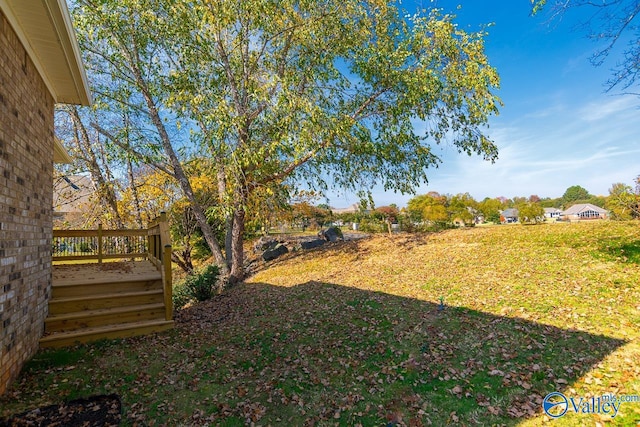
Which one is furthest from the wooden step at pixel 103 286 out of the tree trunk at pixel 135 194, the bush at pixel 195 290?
the tree trunk at pixel 135 194

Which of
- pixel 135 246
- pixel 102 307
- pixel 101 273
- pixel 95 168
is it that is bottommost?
pixel 102 307

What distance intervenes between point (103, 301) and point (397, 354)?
5030 mm

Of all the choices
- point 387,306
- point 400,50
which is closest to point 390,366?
point 387,306

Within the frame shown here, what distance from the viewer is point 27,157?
4223 mm

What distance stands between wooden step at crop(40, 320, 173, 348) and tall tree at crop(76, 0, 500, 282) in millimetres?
3956

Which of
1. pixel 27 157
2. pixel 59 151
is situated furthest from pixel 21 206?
pixel 59 151

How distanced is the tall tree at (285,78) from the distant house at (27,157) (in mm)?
3959

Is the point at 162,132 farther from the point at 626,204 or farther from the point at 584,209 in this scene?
the point at 584,209

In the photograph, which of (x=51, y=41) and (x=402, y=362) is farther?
(x=402, y=362)

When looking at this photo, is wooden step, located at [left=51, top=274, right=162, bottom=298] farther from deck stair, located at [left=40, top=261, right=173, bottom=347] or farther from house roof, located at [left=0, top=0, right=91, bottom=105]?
house roof, located at [left=0, top=0, right=91, bottom=105]

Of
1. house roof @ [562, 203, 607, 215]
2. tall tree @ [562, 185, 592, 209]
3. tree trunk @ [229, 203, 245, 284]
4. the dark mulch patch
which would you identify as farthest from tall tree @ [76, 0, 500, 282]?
tall tree @ [562, 185, 592, 209]

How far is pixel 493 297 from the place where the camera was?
6137 mm

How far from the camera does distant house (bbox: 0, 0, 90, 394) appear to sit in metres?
3.49

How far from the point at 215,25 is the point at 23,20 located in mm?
5572
